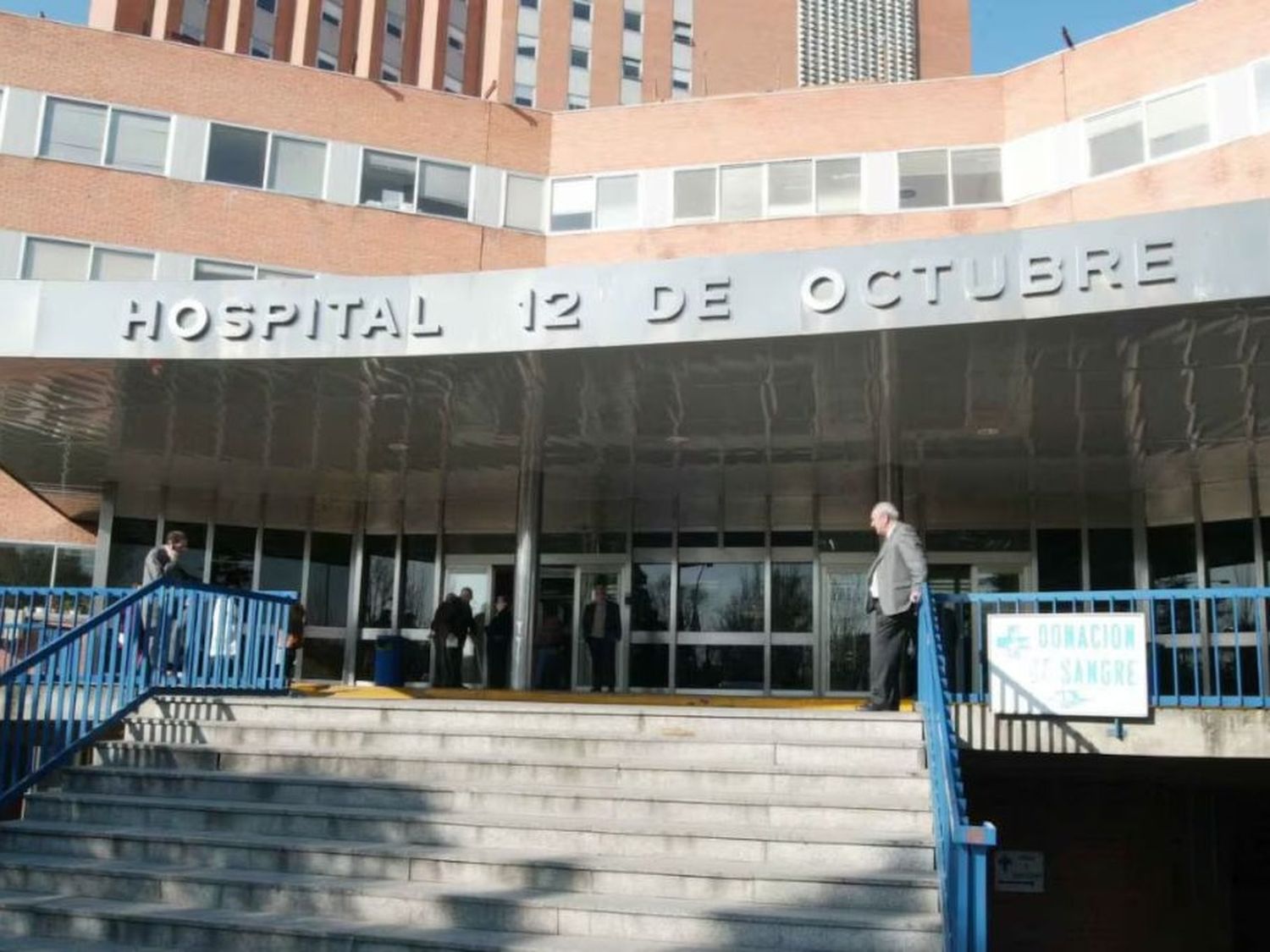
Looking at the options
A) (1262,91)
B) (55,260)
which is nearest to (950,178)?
(1262,91)

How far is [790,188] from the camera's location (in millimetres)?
21719

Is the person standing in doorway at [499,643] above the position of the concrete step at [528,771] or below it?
above

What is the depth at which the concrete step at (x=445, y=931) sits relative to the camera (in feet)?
18.5

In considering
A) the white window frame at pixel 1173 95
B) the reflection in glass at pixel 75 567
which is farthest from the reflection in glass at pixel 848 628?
the reflection in glass at pixel 75 567

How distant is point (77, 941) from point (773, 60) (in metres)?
65.9

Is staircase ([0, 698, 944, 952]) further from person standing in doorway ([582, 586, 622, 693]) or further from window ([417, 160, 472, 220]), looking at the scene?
window ([417, 160, 472, 220])

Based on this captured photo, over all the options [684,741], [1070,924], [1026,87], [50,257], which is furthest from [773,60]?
[684,741]

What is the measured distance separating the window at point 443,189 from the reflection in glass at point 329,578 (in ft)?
19.9

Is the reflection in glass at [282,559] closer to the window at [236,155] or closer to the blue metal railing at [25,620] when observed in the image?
the window at [236,155]

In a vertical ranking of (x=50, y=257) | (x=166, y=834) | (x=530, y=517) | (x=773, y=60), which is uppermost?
(x=773, y=60)

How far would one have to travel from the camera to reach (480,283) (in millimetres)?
10602

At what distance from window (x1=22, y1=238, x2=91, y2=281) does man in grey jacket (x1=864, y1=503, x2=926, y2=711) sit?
1544 centimetres

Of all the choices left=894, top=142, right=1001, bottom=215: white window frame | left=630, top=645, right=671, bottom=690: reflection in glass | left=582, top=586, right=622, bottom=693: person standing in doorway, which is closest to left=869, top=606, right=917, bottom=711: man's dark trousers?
left=582, top=586, right=622, bottom=693: person standing in doorway

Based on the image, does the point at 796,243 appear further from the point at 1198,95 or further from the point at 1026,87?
the point at 1198,95
